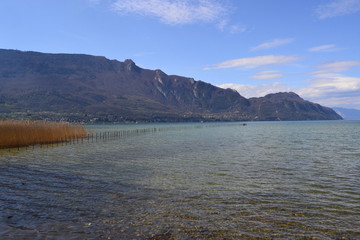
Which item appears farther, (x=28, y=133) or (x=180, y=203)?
(x=28, y=133)

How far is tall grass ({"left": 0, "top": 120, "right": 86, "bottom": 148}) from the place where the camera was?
141 feet

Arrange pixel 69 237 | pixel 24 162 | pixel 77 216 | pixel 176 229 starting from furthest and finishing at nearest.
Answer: pixel 24 162 → pixel 77 216 → pixel 176 229 → pixel 69 237

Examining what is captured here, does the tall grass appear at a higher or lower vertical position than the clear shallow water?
higher

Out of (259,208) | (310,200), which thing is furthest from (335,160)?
(259,208)

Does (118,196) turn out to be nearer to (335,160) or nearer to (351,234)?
(351,234)

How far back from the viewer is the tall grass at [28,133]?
43.0 m

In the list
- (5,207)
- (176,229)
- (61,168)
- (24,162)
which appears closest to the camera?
(176,229)

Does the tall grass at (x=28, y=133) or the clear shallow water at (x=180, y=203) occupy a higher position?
the tall grass at (x=28, y=133)

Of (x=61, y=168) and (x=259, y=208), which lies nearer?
(x=259, y=208)

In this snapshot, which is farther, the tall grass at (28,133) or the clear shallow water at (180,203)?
the tall grass at (28,133)

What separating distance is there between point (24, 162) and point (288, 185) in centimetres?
2558

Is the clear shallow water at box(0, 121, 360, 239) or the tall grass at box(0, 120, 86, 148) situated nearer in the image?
the clear shallow water at box(0, 121, 360, 239)

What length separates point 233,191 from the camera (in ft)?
58.6

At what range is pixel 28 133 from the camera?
157ft
